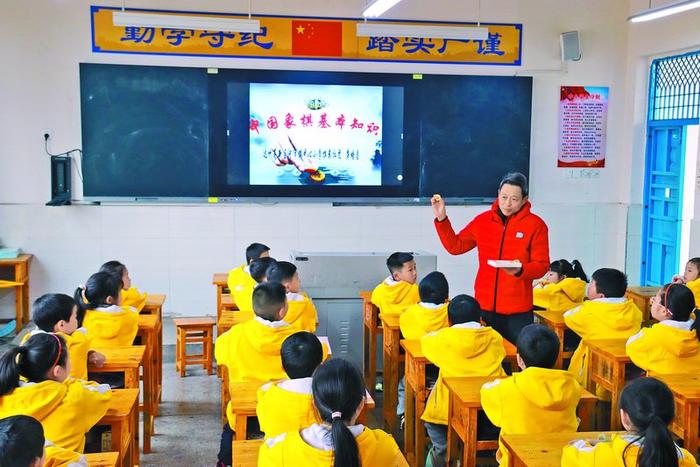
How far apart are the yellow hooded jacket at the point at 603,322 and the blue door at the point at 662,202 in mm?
3470

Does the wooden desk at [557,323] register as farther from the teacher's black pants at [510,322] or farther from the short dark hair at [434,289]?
the short dark hair at [434,289]

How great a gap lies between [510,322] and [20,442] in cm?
258

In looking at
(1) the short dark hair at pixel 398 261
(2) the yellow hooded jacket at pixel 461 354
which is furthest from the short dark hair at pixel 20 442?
(1) the short dark hair at pixel 398 261

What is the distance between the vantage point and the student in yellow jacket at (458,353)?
3.27 metres

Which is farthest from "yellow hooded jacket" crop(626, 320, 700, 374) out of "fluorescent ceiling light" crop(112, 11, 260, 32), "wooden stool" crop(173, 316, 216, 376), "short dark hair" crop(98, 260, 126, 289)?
"fluorescent ceiling light" crop(112, 11, 260, 32)

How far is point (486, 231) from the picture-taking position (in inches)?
155

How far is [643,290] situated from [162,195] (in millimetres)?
4074

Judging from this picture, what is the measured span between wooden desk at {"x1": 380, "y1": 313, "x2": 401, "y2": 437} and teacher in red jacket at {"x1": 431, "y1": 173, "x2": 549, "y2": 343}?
22.5 inches

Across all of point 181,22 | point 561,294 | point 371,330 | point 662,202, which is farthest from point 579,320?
point 662,202

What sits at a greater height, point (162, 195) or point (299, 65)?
point (299, 65)

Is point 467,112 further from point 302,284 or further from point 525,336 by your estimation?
point 525,336

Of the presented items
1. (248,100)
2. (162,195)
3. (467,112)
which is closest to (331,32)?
(248,100)

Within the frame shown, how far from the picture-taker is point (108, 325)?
3740mm

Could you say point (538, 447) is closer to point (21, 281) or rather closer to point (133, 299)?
point (133, 299)
